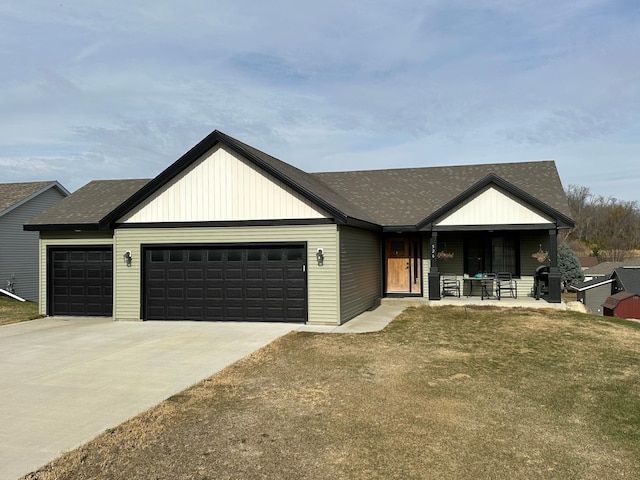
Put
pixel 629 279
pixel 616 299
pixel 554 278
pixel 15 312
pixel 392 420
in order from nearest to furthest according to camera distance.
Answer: pixel 392 420 → pixel 554 278 → pixel 15 312 → pixel 616 299 → pixel 629 279

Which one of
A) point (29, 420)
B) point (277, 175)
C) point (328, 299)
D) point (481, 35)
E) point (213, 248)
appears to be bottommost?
point (29, 420)

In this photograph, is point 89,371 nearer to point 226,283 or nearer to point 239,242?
point 226,283

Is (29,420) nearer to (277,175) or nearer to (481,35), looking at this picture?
(277,175)

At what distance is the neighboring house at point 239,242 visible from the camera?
539 inches

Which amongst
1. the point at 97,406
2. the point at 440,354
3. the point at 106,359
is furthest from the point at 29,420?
the point at 440,354

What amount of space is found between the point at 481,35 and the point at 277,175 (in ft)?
24.4

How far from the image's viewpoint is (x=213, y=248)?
Answer: 14422mm

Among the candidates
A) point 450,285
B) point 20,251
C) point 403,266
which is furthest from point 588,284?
point 20,251

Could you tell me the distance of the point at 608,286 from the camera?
43.0 metres

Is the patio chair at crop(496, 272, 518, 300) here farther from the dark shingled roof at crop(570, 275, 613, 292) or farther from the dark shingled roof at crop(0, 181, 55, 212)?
the dark shingled roof at crop(0, 181, 55, 212)

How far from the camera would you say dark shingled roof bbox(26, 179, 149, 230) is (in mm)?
15848

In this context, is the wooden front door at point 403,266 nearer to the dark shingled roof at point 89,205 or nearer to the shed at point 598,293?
the dark shingled roof at point 89,205

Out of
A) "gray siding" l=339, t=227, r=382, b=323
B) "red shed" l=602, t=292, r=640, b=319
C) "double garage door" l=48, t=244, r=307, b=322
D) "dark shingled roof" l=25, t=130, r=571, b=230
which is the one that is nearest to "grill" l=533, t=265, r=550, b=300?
"dark shingled roof" l=25, t=130, r=571, b=230

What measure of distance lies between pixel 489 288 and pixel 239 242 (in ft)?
31.0
